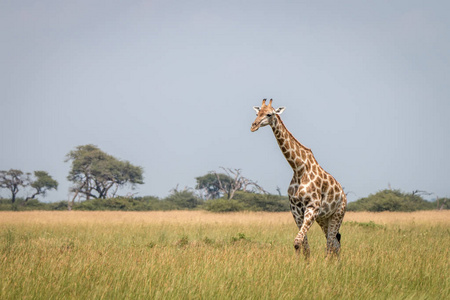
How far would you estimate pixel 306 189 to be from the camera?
28.3 ft

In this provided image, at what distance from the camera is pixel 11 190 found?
57.4 m

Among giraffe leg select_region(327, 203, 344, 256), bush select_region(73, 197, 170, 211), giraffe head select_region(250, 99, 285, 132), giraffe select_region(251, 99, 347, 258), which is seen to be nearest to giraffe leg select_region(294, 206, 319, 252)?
giraffe select_region(251, 99, 347, 258)

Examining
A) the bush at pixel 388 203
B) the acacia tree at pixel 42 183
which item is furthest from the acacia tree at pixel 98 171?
the bush at pixel 388 203

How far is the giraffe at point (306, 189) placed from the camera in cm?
837

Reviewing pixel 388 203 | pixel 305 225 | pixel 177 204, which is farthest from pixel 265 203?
pixel 305 225

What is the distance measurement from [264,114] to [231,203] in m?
29.9

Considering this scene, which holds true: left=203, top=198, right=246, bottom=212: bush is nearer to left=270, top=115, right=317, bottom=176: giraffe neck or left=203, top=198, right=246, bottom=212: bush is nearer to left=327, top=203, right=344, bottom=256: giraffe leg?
left=327, top=203, right=344, bottom=256: giraffe leg

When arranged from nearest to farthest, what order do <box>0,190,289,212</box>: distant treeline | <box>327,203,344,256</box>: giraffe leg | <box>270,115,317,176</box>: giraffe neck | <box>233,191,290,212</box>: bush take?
<box>270,115,317,176</box>: giraffe neck
<box>327,203,344,256</box>: giraffe leg
<box>0,190,289,212</box>: distant treeline
<box>233,191,290,212</box>: bush

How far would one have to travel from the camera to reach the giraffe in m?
8.37

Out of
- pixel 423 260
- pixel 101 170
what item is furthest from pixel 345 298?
pixel 101 170

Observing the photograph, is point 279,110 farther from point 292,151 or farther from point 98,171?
point 98,171

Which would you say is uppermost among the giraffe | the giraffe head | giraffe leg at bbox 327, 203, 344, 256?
the giraffe head

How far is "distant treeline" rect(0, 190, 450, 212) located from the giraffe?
27668mm

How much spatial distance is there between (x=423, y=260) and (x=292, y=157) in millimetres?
3306
